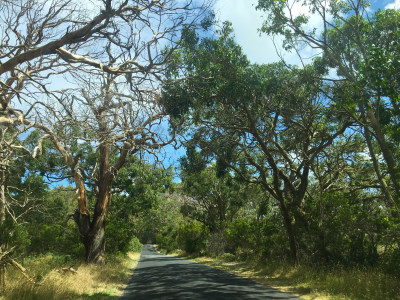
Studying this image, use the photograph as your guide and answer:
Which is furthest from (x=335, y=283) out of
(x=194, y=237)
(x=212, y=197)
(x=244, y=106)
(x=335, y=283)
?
(x=194, y=237)

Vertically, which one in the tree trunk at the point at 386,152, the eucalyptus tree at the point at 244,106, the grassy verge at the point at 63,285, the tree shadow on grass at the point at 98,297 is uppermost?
the eucalyptus tree at the point at 244,106

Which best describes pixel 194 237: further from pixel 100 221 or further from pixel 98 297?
pixel 98 297

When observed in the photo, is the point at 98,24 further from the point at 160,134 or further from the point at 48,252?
the point at 48,252

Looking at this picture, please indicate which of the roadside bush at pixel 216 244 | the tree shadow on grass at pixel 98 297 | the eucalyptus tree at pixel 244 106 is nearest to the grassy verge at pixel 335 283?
the eucalyptus tree at pixel 244 106

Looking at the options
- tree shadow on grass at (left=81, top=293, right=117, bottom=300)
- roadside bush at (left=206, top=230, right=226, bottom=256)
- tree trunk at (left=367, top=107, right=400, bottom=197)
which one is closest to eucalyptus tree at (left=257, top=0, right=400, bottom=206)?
tree trunk at (left=367, top=107, right=400, bottom=197)

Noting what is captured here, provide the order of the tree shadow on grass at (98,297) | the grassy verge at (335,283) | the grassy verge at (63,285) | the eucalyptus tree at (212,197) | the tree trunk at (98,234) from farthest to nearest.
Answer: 1. the eucalyptus tree at (212,197)
2. the tree trunk at (98,234)
3. the tree shadow on grass at (98,297)
4. the grassy verge at (335,283)
5. the grassy verge at (63,285)

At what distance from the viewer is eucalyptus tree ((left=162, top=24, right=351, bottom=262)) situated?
10883 mm

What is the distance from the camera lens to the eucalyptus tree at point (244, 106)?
10.9 metres

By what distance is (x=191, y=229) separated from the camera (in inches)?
1442

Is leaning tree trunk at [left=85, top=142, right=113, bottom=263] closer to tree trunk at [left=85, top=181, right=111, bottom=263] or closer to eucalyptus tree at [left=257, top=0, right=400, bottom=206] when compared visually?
tree trunk at [left=85, top=181, right=111, bottom=263]

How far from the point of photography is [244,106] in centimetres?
1227

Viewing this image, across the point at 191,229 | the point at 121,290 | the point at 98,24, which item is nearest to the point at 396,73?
the point at 98,24

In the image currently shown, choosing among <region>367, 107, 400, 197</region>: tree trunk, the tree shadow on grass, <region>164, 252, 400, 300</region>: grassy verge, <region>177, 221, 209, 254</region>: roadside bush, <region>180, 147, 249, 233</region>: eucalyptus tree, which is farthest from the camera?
<region>177, 221, 209, 254</region>: roadside bush

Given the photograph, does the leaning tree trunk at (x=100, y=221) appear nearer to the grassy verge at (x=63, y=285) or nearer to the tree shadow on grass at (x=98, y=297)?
the grassy verge at (x=63, y=285)
